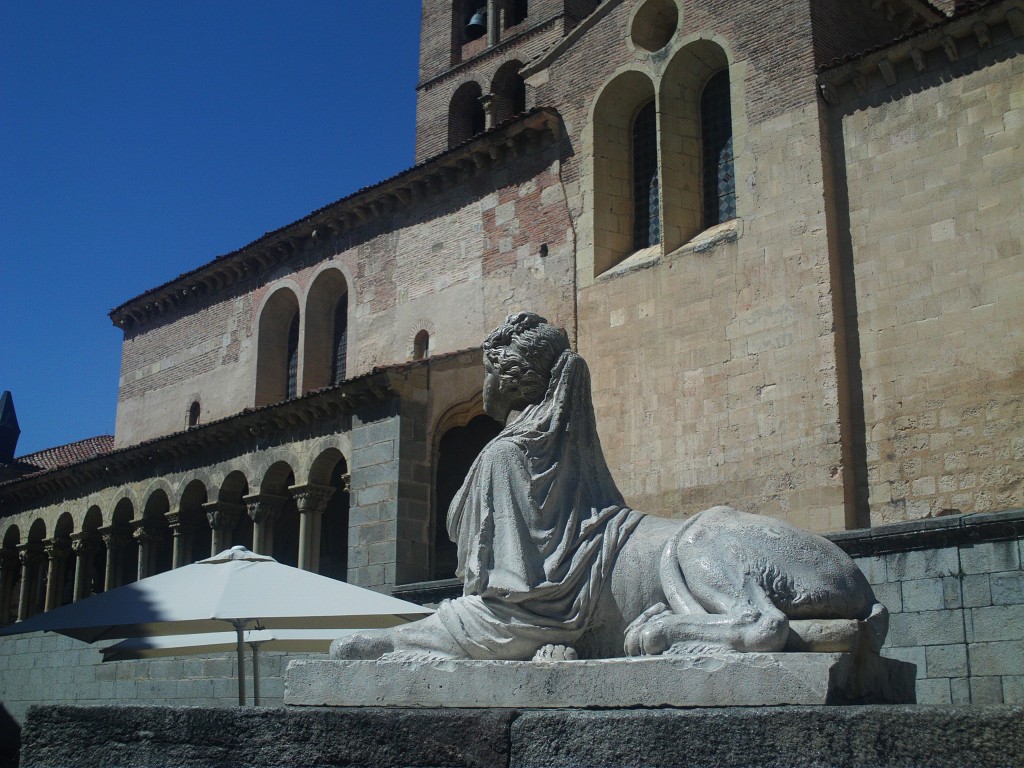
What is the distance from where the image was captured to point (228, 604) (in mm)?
10555

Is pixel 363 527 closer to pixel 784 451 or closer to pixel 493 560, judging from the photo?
pixel 784 451

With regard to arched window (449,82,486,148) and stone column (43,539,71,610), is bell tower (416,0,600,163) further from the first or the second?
stone column (43,539,71,610)

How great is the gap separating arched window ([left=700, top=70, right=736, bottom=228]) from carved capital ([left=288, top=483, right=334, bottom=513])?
8251mm

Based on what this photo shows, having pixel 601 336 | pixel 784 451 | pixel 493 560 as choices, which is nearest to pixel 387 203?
pixel 601 336

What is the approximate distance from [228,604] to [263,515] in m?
12.3

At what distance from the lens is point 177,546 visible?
24719mm

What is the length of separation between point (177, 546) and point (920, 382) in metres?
15.7

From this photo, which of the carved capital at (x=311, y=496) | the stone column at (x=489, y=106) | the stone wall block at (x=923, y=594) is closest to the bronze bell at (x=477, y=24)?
the stone column at (x=489, y=106)

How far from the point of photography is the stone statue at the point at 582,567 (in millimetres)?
4277

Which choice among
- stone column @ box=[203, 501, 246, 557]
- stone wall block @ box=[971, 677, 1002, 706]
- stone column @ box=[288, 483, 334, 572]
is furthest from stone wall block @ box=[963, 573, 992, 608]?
stone column @ box=[203, 501, 246, 557]

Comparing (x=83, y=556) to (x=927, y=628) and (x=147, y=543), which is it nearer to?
(x=147, y=543)

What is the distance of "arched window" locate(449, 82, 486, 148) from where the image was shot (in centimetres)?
3394

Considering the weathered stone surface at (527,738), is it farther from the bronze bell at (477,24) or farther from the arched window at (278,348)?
the bronze bell at (477,24)

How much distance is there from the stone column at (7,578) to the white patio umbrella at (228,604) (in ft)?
66.3
